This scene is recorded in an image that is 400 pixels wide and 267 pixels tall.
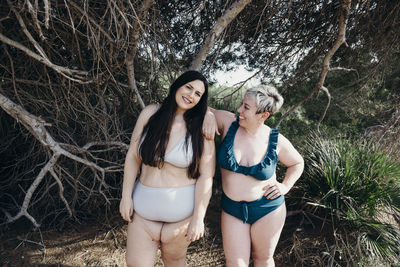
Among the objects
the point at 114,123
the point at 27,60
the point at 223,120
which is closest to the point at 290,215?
the point at 223,120

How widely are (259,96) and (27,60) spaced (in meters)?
2.43

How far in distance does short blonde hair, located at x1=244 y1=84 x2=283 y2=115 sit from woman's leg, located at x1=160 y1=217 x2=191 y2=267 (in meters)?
1.04

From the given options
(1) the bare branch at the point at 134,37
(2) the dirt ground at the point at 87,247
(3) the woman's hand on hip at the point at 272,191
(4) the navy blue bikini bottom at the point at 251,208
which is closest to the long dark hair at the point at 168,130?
(4) the navy blue bikini bottom at the point at 251,208

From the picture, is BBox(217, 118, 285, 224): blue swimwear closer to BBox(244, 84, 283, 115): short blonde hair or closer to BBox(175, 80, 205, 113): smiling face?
BBox(244, 84, 283, 115): short blonde hair

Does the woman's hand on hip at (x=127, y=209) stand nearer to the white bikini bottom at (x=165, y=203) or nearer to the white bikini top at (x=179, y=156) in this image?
the white bikini bottom at (x=165, y=203)

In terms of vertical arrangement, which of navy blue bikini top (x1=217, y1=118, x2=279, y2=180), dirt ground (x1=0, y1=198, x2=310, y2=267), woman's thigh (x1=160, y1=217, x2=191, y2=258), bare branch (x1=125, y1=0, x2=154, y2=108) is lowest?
dirt ground (x1=0, y1=198, x2=310, y2=267)

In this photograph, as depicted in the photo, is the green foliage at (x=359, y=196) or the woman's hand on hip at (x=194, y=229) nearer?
the woman's hand on hip at (x=194, y=229)

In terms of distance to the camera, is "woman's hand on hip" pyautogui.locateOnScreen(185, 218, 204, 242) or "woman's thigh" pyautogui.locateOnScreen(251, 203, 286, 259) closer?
"woman's hand on hip" pyautogui.locateOnScreen(185, 218, 204, 242)

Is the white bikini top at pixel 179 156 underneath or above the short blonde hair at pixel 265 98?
underneath

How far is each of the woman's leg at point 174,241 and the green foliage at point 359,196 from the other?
1.70 m

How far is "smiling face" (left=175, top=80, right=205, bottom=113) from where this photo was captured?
1.93 m

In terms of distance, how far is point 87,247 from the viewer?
319cm

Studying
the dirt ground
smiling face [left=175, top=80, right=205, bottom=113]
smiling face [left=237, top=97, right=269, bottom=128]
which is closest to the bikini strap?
smiling face [left=237, top=97, right=269, bottom=128]

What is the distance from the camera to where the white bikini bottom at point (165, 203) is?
6.13 feet
